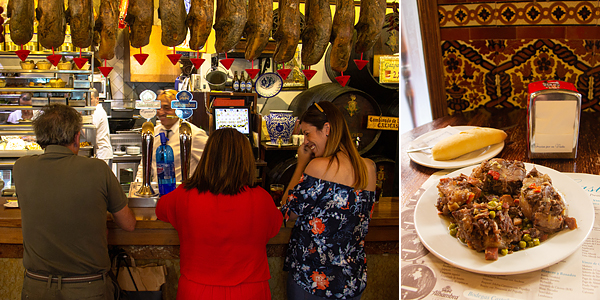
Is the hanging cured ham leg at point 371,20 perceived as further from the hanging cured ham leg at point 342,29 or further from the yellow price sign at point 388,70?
the yellow price sign at point 388,70

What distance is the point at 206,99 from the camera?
16.4ft

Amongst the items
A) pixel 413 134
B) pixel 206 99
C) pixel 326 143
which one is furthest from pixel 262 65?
pixel 413 134

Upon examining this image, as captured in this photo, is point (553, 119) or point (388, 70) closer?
point (553, 119)

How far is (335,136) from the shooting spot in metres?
1.94

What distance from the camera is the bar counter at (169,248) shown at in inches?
85.0

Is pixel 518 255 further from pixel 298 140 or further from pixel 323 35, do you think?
pixel 298 140

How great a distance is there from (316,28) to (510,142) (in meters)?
1.56

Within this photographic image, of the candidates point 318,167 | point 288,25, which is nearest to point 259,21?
point 288,25

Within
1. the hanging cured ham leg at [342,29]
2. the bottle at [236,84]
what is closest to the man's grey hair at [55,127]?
the hanging cured ham leg at [342,29]

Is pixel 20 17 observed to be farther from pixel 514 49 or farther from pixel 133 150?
pixel 133 150

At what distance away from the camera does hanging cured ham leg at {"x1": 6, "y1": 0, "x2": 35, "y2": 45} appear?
77.3 inches

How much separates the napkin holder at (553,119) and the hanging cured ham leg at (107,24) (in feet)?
6.41

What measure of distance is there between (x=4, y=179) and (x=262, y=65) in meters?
3.51

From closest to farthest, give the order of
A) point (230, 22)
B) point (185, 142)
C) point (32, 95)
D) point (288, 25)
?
point (230, 22) → point (288, 25) → point (185, 142) → point (32, 95)
